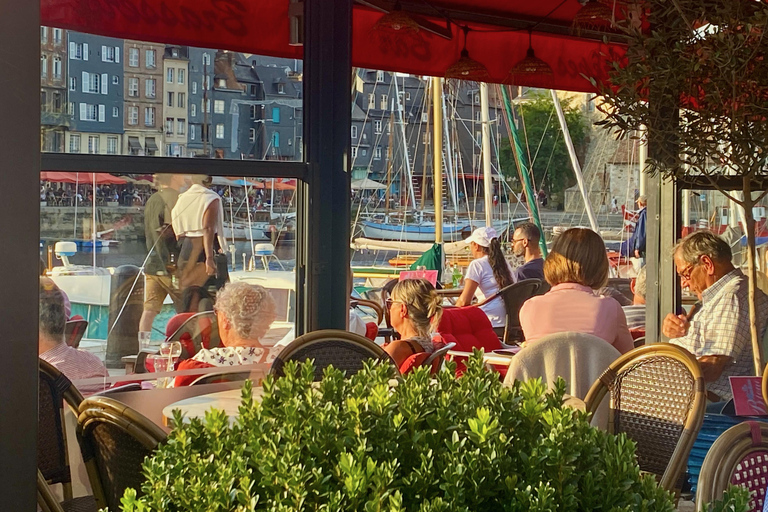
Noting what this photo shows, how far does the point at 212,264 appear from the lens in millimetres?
4109

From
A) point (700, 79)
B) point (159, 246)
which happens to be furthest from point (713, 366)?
point (159, 246)

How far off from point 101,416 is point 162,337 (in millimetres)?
1978

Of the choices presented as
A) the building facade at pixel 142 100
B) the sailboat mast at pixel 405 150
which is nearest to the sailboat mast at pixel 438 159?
the sailboat mast at pixel 405 150

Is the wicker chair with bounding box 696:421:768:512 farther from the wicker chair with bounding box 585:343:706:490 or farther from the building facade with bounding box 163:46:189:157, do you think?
the building facade with bounding box 163:46:189:157

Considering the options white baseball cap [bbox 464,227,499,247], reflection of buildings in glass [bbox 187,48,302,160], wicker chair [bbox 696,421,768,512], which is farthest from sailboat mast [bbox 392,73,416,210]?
wicker chair [bbox 696,421,768,512]

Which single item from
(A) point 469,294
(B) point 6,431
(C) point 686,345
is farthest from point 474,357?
(A) point 469,294

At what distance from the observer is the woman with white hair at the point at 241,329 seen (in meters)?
3.75

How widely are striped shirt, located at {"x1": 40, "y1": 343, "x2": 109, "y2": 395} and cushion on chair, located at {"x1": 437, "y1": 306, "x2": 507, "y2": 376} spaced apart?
2.68 metres

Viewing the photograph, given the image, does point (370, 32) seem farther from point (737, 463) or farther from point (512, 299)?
point (512, 299)

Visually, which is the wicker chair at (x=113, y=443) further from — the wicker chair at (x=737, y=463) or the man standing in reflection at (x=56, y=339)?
the man standing in reflection at (x=56, y=339)

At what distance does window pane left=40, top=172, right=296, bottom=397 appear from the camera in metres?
3.60

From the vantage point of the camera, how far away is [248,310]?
12.8 ft

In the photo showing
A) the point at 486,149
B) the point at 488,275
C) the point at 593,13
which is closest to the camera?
the point at 593,13

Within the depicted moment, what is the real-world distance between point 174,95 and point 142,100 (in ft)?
0.50
